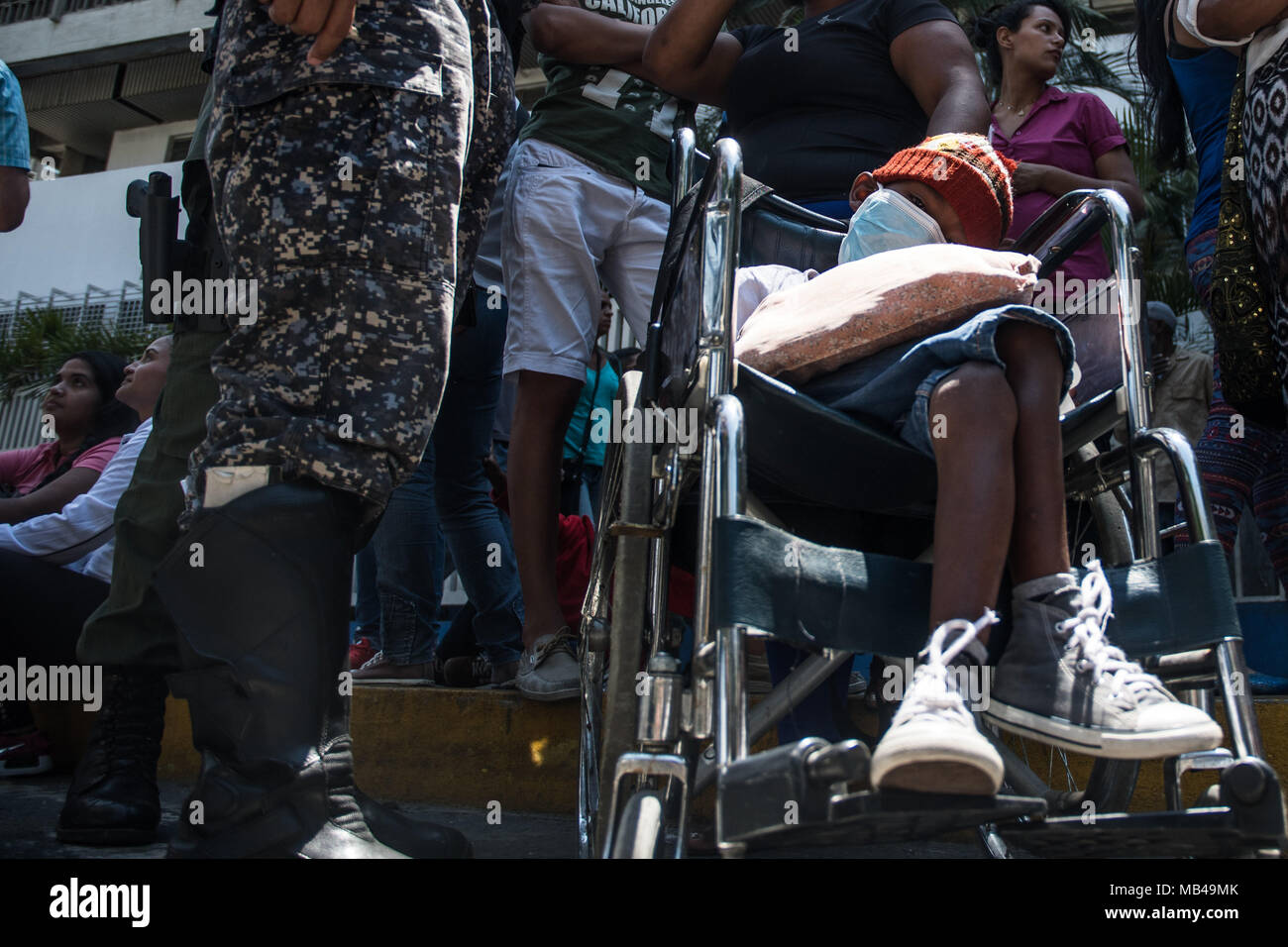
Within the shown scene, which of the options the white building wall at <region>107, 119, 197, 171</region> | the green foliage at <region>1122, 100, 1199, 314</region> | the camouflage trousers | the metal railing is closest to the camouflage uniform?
the camouflage trousers

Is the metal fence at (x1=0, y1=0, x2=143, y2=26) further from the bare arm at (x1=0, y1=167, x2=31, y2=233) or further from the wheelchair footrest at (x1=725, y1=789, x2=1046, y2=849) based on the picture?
the wheelchair footrest at (x1=725, y1=789, x2=1046, y2=849)

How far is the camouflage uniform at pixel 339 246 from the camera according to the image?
5.29 ft

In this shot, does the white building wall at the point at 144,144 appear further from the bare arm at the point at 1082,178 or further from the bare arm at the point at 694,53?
the bare arm at the point at 1082,178

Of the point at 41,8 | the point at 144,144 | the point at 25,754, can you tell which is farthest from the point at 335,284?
the point at 41,8

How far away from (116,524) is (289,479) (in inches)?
23.4

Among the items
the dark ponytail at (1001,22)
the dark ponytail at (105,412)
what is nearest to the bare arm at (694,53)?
the dark ponytail at (1001,22)

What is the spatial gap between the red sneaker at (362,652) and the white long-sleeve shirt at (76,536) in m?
1.03

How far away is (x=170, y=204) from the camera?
2064 millimetres

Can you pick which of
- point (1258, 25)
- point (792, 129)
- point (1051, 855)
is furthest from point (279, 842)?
point (1258, 25)

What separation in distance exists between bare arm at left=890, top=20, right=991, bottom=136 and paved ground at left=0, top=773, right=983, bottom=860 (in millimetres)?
1593

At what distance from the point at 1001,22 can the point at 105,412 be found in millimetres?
3575
